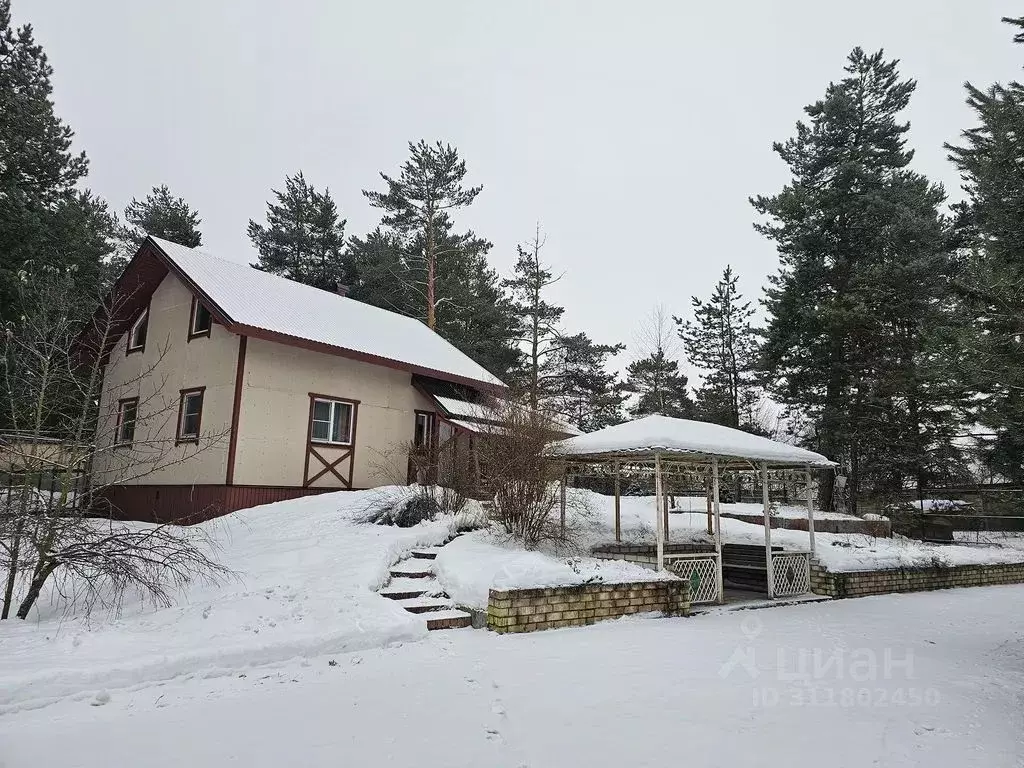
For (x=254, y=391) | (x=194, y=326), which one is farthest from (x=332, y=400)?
(x=194, y=326)

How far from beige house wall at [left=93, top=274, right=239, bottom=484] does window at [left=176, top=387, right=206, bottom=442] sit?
0.13m

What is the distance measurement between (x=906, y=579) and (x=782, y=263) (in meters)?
15.0

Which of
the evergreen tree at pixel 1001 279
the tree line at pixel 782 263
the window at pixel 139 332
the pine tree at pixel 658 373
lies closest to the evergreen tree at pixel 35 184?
the tree line at pixel 782 263

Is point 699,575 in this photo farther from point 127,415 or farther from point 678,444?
point 127,415

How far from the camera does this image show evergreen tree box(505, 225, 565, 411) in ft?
97.2

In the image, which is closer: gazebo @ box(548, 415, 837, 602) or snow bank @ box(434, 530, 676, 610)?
snow bank @ box(434, 530, 676, 610)

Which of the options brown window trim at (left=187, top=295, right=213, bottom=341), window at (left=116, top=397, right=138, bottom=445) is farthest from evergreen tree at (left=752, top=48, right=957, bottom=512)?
window at (left=116, top=397, right=138, bottom=445)

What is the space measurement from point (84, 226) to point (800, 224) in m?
24.9

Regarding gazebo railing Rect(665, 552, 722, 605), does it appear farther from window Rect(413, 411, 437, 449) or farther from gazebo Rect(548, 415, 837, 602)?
window Rect(413, 411, 437, 449)

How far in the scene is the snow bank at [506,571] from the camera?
7.01 metres

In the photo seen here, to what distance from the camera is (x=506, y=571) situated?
7098mm

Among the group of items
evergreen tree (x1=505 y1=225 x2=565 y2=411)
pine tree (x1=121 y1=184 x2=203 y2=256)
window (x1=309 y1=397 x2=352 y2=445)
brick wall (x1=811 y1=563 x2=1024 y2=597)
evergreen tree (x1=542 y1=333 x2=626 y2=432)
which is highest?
pine tree (x1=121 y1=184 x2=203 y2=256)

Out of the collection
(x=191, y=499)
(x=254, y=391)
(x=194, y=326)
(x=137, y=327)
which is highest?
(x=137, y=327)

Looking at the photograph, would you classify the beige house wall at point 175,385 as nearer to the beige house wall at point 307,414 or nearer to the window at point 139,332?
the window at point 139,332
